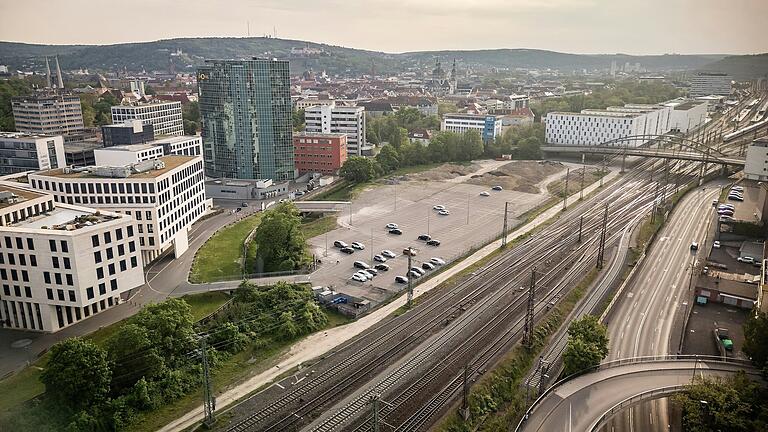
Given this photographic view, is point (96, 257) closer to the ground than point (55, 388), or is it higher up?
higher up

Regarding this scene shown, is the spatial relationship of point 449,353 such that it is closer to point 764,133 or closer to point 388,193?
point 388,193

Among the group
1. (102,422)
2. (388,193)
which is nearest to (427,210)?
(388,193)

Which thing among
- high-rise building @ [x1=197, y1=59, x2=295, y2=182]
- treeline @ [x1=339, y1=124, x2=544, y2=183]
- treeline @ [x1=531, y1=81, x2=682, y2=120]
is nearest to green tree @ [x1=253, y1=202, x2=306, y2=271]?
high-rise building @ [x1=197, y1=59, x2=295, y2=182]

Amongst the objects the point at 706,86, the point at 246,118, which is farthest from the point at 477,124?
the point at 706,86

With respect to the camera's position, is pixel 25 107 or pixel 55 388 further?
pixel 25 107

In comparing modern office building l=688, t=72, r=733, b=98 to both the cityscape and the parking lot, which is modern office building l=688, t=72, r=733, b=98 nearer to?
the cityscape

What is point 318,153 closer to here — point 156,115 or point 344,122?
point 344,122

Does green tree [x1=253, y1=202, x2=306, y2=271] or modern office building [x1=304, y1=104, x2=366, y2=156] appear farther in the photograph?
modern office building [x1=304, y1=104, x2=366, y2=156]
